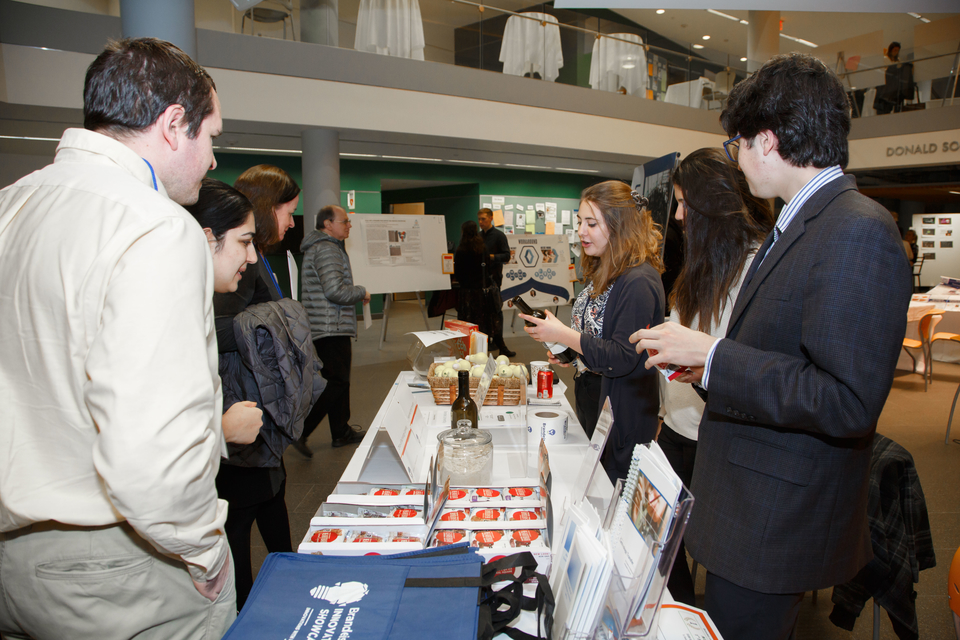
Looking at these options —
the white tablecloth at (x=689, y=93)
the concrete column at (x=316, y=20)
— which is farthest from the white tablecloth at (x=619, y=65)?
the concrete column at (x=316, y=20)

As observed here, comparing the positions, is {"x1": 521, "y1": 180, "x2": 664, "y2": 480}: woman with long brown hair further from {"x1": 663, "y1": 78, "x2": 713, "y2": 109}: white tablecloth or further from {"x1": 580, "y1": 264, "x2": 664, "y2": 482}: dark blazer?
{"x1": 663, "y1": 78, "x2": 713, "y2": 109}: white tablecloth

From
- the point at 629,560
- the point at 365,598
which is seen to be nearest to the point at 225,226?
the point at 365,598

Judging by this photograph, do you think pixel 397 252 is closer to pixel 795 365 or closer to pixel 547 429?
pixel 547 429

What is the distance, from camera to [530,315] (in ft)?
6.91

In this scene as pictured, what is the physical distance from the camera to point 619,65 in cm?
887

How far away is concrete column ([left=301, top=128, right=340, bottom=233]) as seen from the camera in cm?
692

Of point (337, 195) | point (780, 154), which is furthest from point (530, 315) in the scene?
point (337, 195)

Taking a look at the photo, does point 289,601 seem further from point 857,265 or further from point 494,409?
point 494,409

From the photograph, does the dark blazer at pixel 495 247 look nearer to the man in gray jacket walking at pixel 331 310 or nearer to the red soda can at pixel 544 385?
the man in gray jacket walking at pixel 331 310

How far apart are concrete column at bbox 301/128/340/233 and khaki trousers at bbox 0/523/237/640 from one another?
6.45m

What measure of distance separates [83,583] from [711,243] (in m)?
1.71

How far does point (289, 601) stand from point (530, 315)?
1.39 meters

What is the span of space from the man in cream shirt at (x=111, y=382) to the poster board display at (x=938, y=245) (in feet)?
→ 56.1

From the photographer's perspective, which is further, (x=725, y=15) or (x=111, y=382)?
(x=725, y=15)
